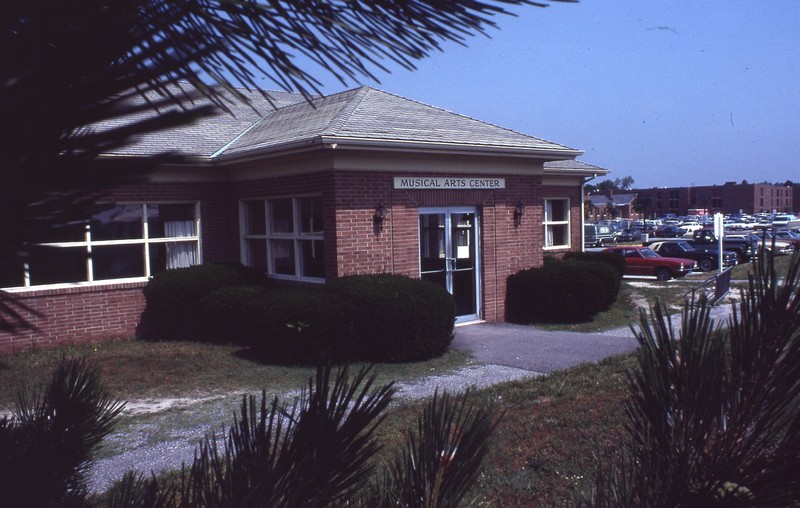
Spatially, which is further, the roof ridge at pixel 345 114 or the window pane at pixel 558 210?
the window pane at pixel 558 210

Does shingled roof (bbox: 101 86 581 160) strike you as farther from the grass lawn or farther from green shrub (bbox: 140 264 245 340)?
the grass lawn

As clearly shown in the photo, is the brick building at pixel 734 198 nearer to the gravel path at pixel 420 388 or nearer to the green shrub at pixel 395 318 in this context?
the gravel path at pixel 420 388

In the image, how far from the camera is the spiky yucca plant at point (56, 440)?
4.39 ft

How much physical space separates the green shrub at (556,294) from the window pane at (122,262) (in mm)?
8211

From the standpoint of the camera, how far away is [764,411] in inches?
46.5

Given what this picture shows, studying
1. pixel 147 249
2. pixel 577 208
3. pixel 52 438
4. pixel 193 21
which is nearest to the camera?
pixel 193 21

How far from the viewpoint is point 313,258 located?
14.4 m

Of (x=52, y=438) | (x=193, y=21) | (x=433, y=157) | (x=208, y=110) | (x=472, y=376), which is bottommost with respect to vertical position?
(x=472, y=376)

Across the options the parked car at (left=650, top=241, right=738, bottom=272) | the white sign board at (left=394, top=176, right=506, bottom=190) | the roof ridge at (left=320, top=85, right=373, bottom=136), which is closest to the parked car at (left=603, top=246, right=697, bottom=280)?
the parked car at (left=650, top=241, right=738, bottom=272)

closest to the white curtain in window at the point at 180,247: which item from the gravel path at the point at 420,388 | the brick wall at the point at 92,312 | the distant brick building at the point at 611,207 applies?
the brick wall at the point at 92,312

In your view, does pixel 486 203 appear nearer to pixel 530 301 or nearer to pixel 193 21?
pixel 530 301

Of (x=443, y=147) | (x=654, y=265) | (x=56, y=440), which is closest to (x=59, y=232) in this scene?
(x=56, y=440)

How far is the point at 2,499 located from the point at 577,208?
83.8 feet

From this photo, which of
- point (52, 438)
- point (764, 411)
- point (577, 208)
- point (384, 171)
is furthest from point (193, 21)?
point (577, 208)
